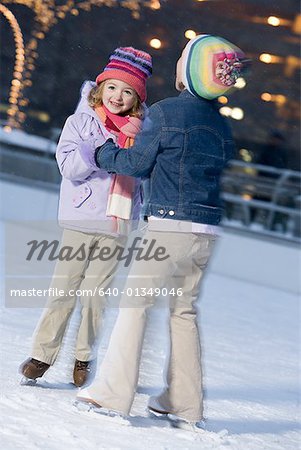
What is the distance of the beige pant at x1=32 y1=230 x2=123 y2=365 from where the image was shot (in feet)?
12.7

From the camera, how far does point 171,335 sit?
11.8 ft

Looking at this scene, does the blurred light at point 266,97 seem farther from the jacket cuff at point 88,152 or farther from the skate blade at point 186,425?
the skate blade at point 186,425

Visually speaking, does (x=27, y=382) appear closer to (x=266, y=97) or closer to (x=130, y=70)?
(x=130, y=70)

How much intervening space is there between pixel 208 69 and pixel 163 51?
19.4ft

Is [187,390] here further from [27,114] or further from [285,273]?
[27,114]

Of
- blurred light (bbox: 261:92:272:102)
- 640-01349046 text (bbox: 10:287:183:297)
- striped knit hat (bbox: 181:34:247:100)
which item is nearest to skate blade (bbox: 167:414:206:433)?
640-01349046 text (bbox: 10:287:183:297)

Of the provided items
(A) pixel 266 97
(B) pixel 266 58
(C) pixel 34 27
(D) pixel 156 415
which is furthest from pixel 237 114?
(D) pixel 156 415

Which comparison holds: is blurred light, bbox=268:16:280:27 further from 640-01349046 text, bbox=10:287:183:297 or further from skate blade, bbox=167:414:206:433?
skate blade, bbox=167:414:206:433

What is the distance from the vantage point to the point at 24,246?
8.23 m

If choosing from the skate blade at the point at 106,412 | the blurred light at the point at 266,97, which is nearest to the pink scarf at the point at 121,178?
the skate blade at the point at 106,412

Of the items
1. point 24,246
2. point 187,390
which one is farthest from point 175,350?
point 24,246

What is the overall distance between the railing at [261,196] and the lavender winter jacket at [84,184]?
5651mm

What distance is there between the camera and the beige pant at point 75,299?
3879 millimetres

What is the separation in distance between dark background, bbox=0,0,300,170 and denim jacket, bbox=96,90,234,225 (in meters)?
5.57
